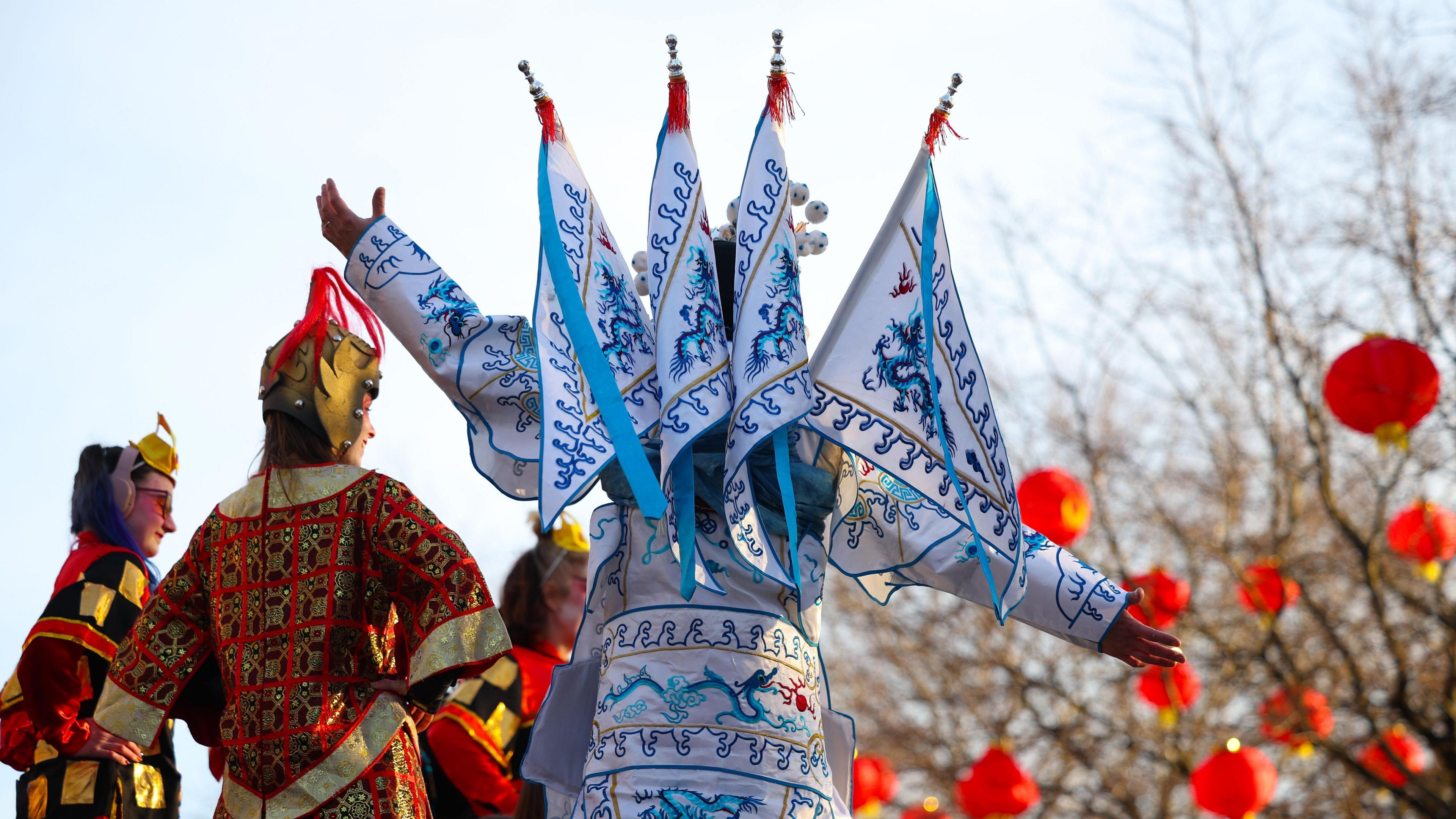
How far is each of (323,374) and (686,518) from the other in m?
0.82

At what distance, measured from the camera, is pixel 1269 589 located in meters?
8.88

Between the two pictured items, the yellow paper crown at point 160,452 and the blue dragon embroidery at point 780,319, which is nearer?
the blue dragon embroidery at point 780,319

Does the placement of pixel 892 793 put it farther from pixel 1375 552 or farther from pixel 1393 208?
pixel 1393 208

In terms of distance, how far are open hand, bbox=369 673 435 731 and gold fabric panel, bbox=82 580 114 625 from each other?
114 centimetres

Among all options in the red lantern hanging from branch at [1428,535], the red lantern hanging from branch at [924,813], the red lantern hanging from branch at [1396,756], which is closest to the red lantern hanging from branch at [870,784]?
the red lantern hanging from branch at [924,813]

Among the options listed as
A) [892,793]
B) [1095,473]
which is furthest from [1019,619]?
[892,793]

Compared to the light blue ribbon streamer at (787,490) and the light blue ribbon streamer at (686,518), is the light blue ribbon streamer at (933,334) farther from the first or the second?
the light blue ribbon streamer at (686,518)

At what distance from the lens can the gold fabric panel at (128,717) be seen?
97.9 inches

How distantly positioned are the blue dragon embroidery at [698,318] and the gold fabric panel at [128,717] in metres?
1.18

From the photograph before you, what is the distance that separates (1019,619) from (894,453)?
550 millimetres

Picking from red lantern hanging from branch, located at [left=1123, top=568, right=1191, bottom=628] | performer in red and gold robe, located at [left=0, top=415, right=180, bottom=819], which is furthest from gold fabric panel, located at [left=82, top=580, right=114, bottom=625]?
red lantern hanging from branch, located at [left=1123, top=568, right=1191, bottom=628]

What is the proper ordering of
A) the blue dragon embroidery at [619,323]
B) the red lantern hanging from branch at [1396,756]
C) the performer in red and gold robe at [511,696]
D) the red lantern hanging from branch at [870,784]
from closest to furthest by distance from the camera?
the blue dragon embroidery at [619,323]
the performer in red and gold robe at [511,696]
the red lantern hanging from branch at [1396,756]
the red lantern hanging from branch at [870,784]

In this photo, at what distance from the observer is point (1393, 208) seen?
26.1ft

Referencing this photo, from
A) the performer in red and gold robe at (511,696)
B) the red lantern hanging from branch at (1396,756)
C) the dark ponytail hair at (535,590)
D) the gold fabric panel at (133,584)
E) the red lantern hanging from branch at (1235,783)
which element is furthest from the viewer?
the red lantern hanging from branch at (1396,756)
